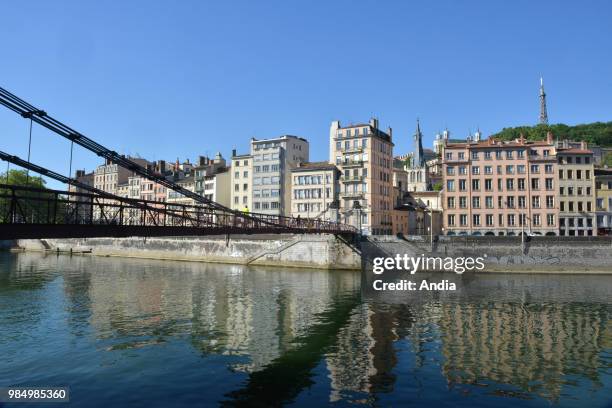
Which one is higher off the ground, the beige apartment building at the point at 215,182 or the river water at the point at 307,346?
the beige apartment building at the point at 215,182

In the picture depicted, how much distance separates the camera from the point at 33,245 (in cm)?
10300

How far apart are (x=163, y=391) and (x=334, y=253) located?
171 feet

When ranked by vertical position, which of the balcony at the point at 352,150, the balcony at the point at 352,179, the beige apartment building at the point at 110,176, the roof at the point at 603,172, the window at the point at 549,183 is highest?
the beige apartment building at the point at 110,176

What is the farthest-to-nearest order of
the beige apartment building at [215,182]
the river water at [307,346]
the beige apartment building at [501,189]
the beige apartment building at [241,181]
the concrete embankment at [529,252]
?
the beige apartment building at [215,182], the beige apartment building at [241,181], the beige apartment building at [501,189], the concrete embankment at [529,252], the river water at [307,346]

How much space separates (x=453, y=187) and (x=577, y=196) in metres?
20.7

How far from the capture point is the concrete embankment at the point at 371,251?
195 ft

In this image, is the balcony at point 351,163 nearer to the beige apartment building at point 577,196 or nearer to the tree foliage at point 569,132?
the beige apartment building at point 577,196

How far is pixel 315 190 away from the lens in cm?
8831

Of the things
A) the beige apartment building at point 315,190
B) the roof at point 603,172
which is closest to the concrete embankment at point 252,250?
the beige apartment building at point 315,190

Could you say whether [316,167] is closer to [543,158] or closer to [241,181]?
[241,181]

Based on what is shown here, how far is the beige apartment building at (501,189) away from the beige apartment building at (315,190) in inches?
807

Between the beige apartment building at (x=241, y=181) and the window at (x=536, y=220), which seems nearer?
the window at (x=536, y=220)

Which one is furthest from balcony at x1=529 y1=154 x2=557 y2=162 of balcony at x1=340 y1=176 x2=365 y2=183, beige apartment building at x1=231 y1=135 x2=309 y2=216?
beige apartment building at x1=231 y1=135 x2=309 y2=216

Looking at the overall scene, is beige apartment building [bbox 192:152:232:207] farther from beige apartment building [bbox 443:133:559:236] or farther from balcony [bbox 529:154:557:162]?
balcony [bbox 529:154:557:162]
